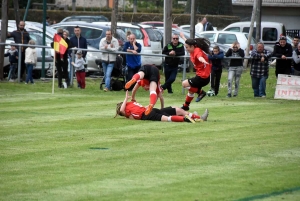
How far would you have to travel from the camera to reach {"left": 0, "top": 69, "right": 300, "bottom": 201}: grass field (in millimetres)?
9766

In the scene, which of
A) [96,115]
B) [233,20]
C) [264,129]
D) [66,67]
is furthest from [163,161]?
[233,20]

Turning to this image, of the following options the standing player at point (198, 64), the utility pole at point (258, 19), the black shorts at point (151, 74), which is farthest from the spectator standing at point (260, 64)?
the utility pole at point (258, 19)

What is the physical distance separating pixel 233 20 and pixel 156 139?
138 feet

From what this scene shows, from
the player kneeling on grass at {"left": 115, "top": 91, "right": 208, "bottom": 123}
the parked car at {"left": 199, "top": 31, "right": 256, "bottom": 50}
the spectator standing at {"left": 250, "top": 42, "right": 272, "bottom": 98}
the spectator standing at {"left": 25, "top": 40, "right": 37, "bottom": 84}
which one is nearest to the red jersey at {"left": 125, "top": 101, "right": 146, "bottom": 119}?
the player kneeling on grass at {"left": 115, "top": 91, "right": 208, "bottom": 123}

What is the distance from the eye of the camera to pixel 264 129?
1580 centimetres

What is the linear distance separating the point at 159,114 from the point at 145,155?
15.5ft

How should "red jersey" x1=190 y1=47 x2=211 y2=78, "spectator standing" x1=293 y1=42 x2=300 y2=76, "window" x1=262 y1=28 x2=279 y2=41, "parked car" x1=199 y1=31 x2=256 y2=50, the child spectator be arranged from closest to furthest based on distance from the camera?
"red jersey" x1=190 y1=47 x2=211 y2=78, "spectator standing" x1=293 y1=42 x2=300 y2=76, the child spectator, "parked car" x1=199 y1=31 x2=256 y2=50, "window" x1=262 y1=28 x2=279 y2=41

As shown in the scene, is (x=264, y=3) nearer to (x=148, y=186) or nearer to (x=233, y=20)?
(x=233, y=20)

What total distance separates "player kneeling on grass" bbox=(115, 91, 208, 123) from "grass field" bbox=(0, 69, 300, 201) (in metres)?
0.22

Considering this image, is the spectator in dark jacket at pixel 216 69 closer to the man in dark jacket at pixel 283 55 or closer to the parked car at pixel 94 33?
the man in dark jacket at pixel 283 55

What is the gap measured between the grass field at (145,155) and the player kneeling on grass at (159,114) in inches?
8.7

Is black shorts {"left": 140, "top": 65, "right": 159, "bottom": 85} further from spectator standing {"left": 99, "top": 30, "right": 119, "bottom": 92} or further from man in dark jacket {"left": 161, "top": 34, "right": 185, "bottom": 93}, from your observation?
spectator standing {"left": 99, "top": 30, "right": 119, "bottom": 92}

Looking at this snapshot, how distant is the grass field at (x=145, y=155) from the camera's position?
977 cm

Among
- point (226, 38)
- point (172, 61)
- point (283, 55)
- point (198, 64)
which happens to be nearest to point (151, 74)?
point (198, 64)
